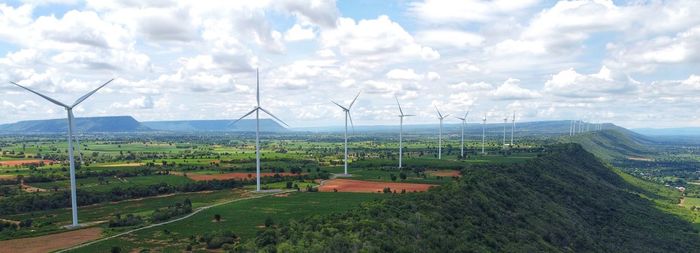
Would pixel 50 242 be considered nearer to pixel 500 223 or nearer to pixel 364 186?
pixel 500 223

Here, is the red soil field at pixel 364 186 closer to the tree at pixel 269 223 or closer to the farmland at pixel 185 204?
the farmland at pixel 185 204

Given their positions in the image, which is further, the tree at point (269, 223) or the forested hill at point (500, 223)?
the tree at point (269, 223)

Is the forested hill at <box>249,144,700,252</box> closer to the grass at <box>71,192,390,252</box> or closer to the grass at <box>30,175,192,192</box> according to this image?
the grass at <box>71,192,390,252</box>

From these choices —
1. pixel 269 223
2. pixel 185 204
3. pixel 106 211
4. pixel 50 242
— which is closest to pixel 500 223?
pixel 269 223

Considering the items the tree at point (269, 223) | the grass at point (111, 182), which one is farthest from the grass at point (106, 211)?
the tree at point (269, 223)

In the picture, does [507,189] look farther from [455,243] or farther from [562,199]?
[455,243]
